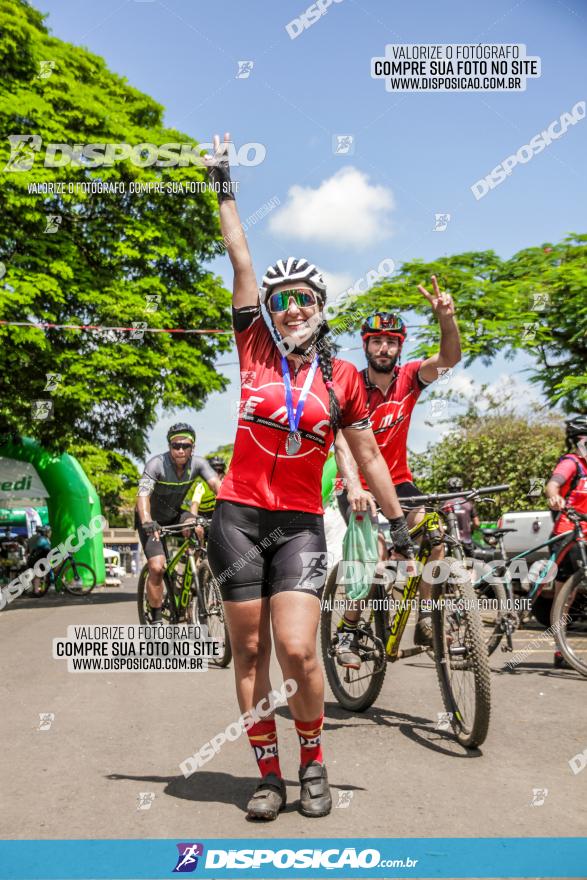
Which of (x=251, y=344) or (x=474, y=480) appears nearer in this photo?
(x=251, y=344)

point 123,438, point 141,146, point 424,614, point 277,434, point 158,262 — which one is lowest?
point 424,614

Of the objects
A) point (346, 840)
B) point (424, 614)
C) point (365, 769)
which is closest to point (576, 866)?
point (346, 840)

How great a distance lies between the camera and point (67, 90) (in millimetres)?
19516

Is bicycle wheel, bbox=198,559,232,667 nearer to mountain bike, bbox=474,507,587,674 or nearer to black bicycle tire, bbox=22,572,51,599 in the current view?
mountain bike, bbox=474,507,587,674

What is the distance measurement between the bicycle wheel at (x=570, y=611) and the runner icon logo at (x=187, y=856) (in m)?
4.41

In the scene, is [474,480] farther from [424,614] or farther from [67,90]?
[424,614]

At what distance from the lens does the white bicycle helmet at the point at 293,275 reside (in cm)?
406

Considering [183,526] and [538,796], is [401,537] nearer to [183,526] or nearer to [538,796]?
[538,796]

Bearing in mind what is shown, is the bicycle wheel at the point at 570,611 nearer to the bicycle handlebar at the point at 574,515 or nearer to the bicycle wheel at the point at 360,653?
the bicycle handlebar at the point at 574,515

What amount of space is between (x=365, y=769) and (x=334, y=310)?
45.8ft

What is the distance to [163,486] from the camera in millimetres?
8562

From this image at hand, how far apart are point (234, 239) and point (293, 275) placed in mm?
300

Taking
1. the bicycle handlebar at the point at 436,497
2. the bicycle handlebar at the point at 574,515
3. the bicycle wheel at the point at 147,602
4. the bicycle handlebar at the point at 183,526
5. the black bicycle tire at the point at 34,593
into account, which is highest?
the bicycle handlebar at the point at 436,497

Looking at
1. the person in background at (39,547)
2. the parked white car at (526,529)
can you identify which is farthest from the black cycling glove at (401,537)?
the person in background at (39,547)
